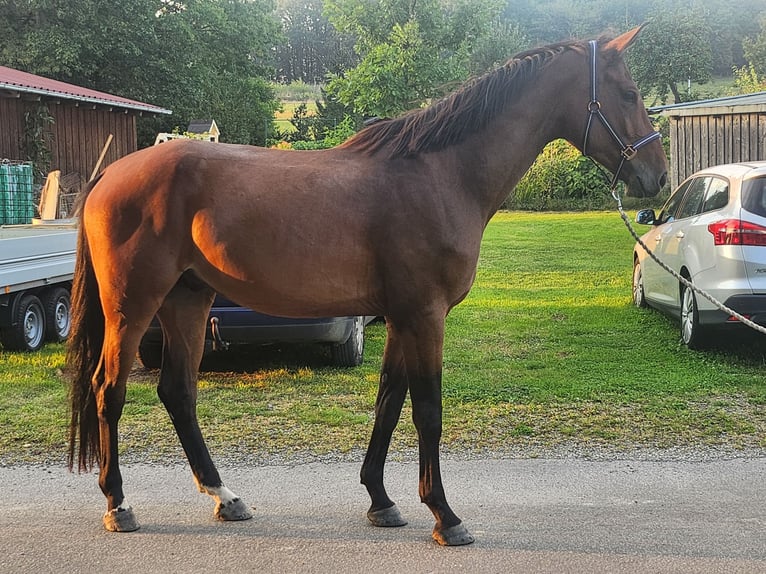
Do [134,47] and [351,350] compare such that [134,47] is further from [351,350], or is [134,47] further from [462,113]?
[462,113]

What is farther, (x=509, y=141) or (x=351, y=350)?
(x=351, y=350)

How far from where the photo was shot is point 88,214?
13.0ft

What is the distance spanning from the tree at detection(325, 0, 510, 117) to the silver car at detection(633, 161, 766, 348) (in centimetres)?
2852

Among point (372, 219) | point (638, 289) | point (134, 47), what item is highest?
point (134, 47)

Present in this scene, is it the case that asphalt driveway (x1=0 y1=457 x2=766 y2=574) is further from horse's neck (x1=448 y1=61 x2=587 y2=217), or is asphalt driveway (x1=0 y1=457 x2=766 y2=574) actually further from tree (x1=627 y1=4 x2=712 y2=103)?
tree (x1=627 y1=4 x2=712 y2=103)

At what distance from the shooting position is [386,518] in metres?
3.83

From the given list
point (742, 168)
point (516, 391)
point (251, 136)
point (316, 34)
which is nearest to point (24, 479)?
point (516, 391)

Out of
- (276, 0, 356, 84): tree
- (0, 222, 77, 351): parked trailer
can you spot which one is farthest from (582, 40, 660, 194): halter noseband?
(276, 0, 356, 84): tree

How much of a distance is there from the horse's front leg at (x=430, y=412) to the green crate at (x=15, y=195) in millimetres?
9585

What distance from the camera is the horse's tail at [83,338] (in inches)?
160

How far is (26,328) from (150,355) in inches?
71.2

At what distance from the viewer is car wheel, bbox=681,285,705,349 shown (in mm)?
7578

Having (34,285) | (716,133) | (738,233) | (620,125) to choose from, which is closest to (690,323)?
(738,233)

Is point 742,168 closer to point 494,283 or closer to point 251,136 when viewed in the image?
point 494,283
